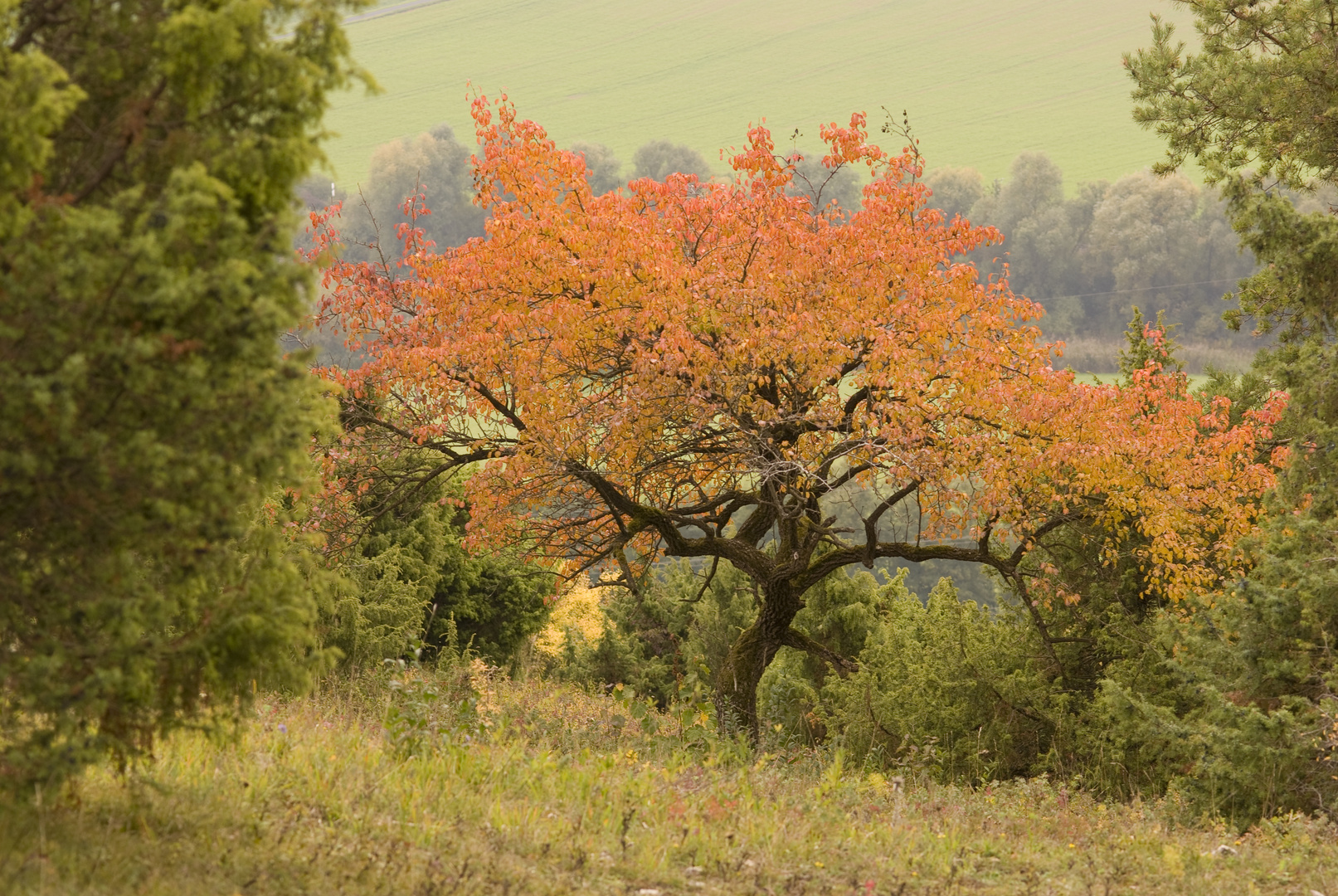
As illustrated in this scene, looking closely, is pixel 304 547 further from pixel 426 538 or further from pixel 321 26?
pixel 426 538

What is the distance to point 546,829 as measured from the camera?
5719mm

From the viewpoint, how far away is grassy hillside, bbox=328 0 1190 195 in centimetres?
10769

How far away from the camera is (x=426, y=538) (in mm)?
18281

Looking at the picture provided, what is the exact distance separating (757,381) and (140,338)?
8.07m

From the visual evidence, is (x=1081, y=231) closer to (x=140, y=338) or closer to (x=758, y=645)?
(x=758, y=645)

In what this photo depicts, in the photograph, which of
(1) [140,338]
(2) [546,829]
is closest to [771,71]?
(2) [546,829]

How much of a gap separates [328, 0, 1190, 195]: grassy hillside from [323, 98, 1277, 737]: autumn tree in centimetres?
8482

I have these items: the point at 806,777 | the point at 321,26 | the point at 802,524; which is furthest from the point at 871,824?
the point at 802,524

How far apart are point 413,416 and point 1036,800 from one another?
7.52 m

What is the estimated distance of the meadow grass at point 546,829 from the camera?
15.6 feet

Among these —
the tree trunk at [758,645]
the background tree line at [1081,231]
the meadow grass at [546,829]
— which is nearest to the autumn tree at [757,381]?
the tree trunk at [758,645]

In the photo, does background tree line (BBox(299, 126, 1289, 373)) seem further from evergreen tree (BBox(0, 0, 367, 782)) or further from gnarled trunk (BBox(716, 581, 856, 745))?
evergreen tree (BBox(0, 0, 367, 782))

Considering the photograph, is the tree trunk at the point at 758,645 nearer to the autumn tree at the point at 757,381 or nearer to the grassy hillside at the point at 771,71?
the autumn tree at the point at 757,381

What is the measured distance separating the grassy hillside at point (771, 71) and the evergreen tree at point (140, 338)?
3658 inches
